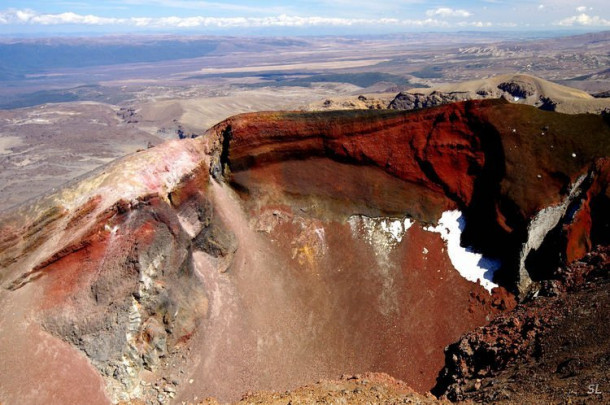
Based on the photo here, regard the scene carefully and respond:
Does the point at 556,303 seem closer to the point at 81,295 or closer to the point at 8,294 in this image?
the point at 81,295

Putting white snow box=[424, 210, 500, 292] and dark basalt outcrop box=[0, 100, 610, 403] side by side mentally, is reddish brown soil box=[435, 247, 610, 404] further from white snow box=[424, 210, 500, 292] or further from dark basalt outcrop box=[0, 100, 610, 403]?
white snow box=[424, 210, 500, 292]

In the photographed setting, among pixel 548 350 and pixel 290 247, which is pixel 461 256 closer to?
pixel 548 350

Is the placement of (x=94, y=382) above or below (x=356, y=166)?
below

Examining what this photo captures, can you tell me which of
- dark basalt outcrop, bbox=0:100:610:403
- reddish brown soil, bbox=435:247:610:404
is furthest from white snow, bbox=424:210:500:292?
reddish brown soil, bbox=435:247:610:404

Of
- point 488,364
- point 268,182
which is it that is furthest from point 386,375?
point 268,182

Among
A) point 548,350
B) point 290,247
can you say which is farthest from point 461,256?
point 290,247

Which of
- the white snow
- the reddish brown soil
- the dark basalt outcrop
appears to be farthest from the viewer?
the white snow

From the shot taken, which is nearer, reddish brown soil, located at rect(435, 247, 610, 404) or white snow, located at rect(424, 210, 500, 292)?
reddish brown soil, located at rect(435, 247, 610, 404)
